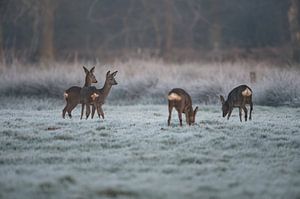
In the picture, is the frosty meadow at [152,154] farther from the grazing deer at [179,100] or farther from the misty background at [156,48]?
the misty background at [156,48]

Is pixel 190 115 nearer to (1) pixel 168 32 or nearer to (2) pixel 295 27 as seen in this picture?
(2) pixel 295 27

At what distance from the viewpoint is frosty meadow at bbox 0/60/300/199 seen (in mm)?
5680

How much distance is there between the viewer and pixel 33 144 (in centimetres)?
805

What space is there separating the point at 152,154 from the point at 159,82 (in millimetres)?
9213

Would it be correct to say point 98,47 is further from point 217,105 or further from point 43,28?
point 217,105

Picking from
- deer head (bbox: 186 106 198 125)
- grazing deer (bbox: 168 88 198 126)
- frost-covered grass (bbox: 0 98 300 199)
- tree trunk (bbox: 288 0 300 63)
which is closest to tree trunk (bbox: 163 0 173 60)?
tree trunk (bbox: 288 0 300 63)

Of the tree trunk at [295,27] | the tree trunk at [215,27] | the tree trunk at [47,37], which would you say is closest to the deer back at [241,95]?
the tree trunk at [295,27]

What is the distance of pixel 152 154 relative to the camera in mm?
7293

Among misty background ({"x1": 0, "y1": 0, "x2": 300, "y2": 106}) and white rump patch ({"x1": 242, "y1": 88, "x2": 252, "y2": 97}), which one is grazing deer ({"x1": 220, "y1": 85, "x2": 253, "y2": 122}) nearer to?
white rump patch ({"x1": 242, "y1": 88, "x2": 252, "y2": 97})

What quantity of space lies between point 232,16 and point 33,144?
3114 centimetres

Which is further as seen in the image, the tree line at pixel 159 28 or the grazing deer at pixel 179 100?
the tree line at pixel 159 28

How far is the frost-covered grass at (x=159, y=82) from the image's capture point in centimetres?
1406

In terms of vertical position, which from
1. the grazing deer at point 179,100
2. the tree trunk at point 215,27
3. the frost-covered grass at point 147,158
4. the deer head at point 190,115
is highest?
the tree trunk at point 215,27

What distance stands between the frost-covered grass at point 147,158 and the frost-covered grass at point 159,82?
3.28 m
